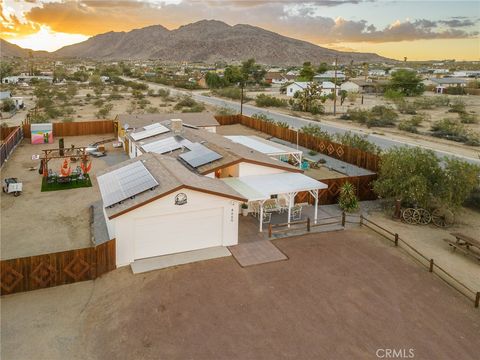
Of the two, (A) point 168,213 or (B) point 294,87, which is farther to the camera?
(B) point 294,87

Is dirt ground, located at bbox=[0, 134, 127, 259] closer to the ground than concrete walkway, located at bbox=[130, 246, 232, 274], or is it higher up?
higher up

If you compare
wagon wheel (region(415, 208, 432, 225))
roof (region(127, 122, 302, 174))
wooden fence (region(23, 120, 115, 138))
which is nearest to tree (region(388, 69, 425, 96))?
wooden fence (region(23, 120, 115, 138))

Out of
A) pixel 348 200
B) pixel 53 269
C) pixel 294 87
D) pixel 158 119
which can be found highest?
pixel 294 87

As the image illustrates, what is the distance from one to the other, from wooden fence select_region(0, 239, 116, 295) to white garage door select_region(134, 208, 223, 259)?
4.66 feet

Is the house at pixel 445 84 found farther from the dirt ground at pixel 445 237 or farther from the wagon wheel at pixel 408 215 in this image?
the wagon wheel at pixel 408 215

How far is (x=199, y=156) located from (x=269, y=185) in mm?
4318

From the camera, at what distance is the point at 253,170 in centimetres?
2184

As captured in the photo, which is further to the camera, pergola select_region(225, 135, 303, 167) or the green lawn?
pergola select_region(225, 135, 303, 167)

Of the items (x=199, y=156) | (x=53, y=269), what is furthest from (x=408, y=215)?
(x=53, y=269)

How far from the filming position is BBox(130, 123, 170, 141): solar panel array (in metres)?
30.5

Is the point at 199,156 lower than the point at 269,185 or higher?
higher

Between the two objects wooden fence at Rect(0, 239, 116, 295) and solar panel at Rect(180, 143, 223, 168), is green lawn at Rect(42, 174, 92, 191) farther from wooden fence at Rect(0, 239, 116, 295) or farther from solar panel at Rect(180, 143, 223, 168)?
wooden fence at Rect(0, 239, 116, 295)

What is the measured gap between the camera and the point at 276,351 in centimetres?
1120

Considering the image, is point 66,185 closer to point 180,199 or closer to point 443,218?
point 180,199
